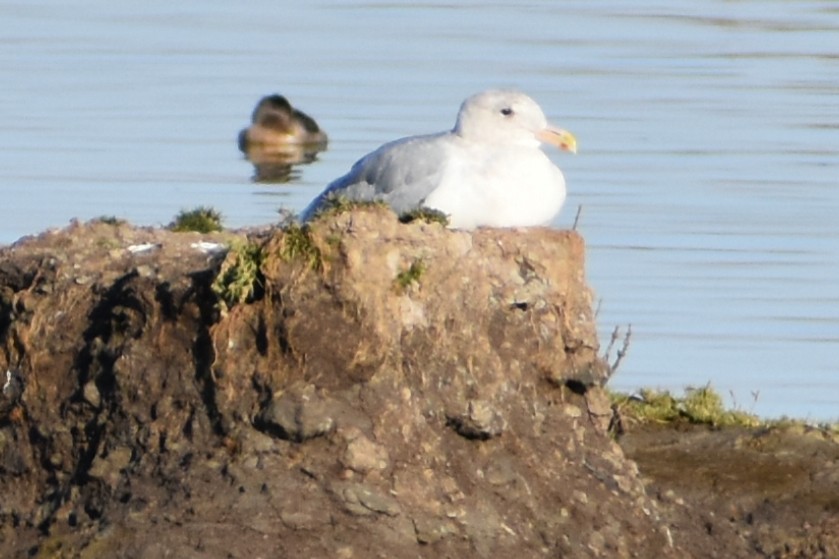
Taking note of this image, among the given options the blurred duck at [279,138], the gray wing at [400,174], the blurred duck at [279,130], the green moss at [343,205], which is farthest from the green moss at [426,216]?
the blurred duck at [279,130]

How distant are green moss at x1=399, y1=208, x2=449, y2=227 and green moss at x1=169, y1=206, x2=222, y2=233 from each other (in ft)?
5.37

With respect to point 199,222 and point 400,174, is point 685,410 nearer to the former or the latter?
point 400,174

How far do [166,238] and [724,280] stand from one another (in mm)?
6301

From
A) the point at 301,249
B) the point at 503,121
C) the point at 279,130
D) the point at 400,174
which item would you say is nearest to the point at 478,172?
the point at 400,174

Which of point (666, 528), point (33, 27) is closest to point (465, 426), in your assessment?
point (666, 528)

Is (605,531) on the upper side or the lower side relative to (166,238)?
lower

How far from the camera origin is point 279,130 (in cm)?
2108

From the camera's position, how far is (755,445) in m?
10.8

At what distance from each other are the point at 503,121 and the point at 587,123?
1023cm

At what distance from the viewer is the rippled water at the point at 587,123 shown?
585 inches

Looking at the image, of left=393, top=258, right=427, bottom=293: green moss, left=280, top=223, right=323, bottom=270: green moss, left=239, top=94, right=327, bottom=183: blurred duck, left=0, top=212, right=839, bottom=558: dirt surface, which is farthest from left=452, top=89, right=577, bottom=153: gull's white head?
left=239, top=94, right=327, bottom=183: blurred duck

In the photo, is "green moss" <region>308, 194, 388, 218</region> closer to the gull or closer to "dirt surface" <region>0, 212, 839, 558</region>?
"dirt surface" <region>0, 212, 839, 558</region>

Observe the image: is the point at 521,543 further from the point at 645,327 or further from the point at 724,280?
the point at 724,280

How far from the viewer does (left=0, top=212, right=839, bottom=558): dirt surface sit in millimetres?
8625
